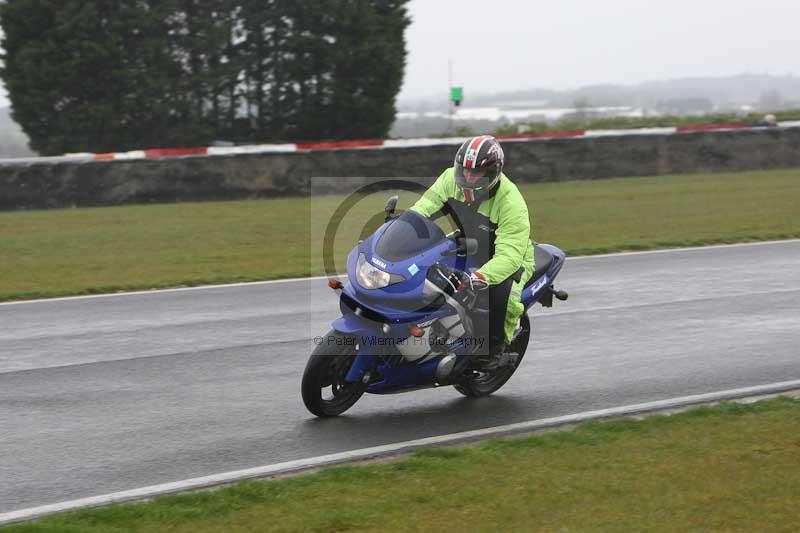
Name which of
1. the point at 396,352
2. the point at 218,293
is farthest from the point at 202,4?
the point at 396,352

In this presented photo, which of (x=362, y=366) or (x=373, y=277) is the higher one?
(x=373, y=277)

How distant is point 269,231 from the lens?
17.8m

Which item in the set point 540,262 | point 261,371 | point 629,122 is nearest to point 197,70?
point 629,122

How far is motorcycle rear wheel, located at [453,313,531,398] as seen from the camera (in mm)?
7922

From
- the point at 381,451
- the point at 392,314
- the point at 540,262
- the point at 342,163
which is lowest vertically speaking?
the point at 381,451

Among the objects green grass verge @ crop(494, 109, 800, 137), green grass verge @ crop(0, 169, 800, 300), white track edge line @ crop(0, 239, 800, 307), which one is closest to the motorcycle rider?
green grass verge @ crop(0, 169, 800, 300)

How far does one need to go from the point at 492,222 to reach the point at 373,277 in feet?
3.63

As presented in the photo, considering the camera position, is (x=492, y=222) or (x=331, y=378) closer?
(x=331, y=378)

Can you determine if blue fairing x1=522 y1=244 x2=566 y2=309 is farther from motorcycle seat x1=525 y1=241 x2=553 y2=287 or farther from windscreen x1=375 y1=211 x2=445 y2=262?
windscreen x1=375 y1=211 x2=445 y2=262

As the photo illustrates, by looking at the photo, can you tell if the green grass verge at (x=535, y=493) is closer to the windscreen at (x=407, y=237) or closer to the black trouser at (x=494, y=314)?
the black trouser at (x=494, y=314)

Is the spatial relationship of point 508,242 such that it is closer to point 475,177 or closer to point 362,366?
point 475,177

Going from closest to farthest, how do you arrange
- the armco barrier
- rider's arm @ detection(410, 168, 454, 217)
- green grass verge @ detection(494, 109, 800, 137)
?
rider's arm @ detection(410, 168, 454, 217) → the armco barrier → green grass verge @ detection(494, 109, 800, 137)

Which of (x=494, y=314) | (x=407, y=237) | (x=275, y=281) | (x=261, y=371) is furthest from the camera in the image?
(x=275, y=281)

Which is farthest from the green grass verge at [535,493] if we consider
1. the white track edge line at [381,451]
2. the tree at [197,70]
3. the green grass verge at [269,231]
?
the tree at [197,70]
